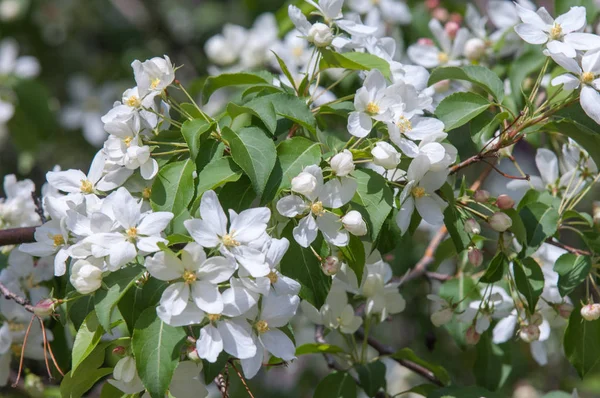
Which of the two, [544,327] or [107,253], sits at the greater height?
[107,253]

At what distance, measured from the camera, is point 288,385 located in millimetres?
3906

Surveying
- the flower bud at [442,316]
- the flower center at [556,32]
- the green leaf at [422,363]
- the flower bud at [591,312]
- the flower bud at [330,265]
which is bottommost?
the green leaf at [422,363]

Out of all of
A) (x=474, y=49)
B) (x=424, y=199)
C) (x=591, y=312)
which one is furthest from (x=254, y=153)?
(x=474, y=49)

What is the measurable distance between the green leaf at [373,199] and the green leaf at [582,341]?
0.54 m

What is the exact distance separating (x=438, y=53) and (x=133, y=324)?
1.34 m

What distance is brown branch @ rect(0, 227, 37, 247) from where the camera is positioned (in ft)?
5.02

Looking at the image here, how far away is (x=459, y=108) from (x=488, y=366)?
0.73 metres

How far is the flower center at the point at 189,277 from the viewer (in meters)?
1.16

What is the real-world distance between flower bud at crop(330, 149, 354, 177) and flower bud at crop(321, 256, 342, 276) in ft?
0.47

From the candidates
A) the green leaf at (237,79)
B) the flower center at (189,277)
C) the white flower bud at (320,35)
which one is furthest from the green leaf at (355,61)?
the flower center at (189,277)

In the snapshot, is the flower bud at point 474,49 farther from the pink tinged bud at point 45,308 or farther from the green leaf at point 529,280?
the pink tinged bud at point 45,308

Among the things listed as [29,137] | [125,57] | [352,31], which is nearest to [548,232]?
[352,31]

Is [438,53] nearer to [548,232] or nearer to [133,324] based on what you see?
[548,232]

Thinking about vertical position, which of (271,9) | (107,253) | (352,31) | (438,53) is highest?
(352,31)
